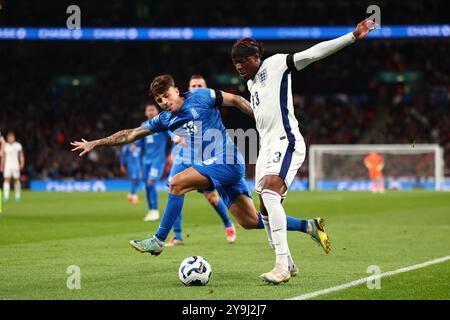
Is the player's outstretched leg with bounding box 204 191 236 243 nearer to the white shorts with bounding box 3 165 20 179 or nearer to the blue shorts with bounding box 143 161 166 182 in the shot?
the blue shorts with bounding box 143 161 166 182

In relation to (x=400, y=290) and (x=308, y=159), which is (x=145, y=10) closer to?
(x=308, y=159)

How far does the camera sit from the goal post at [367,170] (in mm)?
37500

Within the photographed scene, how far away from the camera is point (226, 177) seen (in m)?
8.99

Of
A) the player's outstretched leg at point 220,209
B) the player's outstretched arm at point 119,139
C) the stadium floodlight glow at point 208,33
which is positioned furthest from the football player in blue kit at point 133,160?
the stadium floodlight glow at point 208,33

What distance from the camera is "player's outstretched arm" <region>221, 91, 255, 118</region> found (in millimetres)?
8711

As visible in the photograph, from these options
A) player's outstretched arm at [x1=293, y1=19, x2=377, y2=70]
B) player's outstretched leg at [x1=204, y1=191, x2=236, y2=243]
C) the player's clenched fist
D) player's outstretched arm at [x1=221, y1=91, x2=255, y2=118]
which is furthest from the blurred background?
the player's clenched fist

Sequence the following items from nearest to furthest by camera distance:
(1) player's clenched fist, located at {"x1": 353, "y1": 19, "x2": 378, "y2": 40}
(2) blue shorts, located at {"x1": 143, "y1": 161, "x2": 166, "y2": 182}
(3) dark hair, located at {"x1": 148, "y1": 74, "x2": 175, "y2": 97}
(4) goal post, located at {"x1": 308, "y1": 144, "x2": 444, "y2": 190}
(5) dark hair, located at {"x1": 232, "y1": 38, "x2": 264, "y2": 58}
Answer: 1. (1) player's clenched fist, located at {"x1": 353, "y1": 19, "x2": 378, "y2": 40}
2. (5) dark hair, located at {"x1": 232, "y1": 38, "x2": 264, "y2": 58}
3. (3) dark hair, located at {"x1": 148, "y1": 74, "x2": 175, "y2": 97}
4. (2) blue shorts, located at {"x1": 143, "y1": 161, "x2": 166, "y2": 182}
5. (4) goal post, located at {"x1": 308, "y1": 144, "x2": 444, "y2": 190}

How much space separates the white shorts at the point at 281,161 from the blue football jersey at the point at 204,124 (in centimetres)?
101

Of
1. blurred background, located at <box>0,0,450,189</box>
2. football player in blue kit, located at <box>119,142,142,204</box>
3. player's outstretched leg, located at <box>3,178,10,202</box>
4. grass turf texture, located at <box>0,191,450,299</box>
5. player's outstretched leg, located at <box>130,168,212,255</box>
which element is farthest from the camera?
blurred background, located at <box>0,0,450,189</box>

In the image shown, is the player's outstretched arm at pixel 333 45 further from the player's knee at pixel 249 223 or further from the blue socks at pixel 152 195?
the blue socks at pixel 152 195

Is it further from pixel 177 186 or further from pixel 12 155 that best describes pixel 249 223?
pixel 12 155

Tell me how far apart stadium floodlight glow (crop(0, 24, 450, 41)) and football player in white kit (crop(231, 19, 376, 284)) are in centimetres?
3085

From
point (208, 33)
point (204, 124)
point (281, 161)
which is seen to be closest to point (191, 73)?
point (208, 33)
